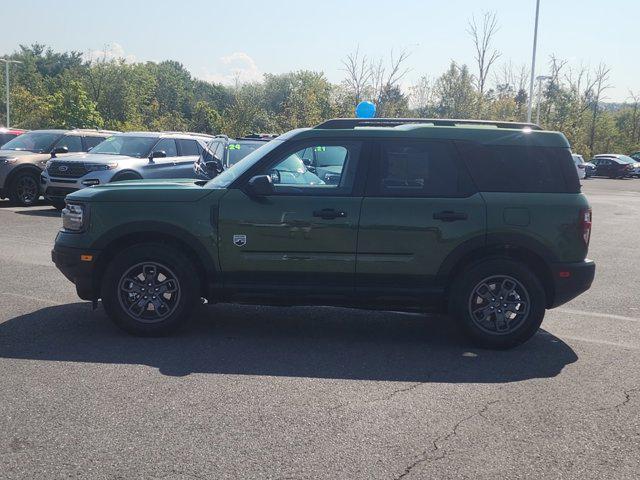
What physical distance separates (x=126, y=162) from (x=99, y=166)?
0.57 metres

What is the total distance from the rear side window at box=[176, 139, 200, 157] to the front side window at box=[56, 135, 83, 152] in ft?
11.3

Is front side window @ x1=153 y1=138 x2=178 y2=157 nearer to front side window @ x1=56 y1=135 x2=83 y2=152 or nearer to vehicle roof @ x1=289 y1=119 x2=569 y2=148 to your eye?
front side window @ x1=56 y1=135 x2=83 y2=152

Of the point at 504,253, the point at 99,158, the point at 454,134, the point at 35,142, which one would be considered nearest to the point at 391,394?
the point at 504,253

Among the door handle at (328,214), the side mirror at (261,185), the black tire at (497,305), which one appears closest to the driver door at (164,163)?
the side mirror at (261,185)

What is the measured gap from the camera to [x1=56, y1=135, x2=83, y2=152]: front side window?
18.3 meters

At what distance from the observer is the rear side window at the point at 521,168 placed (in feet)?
21.7

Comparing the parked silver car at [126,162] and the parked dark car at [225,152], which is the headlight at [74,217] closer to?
the parked dark car at [225,152]

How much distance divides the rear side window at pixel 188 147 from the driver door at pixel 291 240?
404 inches

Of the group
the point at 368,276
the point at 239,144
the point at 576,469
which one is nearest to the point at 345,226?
the point at 368,276

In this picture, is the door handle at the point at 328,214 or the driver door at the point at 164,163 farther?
the driver door at the point at 164,163

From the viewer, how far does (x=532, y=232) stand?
6535 mm

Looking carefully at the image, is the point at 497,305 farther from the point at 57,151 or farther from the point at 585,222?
the point at 57,151

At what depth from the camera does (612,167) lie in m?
50.6

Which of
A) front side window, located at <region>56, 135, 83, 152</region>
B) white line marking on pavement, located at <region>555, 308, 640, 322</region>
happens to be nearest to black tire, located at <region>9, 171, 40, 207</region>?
front side window, located at <region>56, 135, 83, 152</region>
